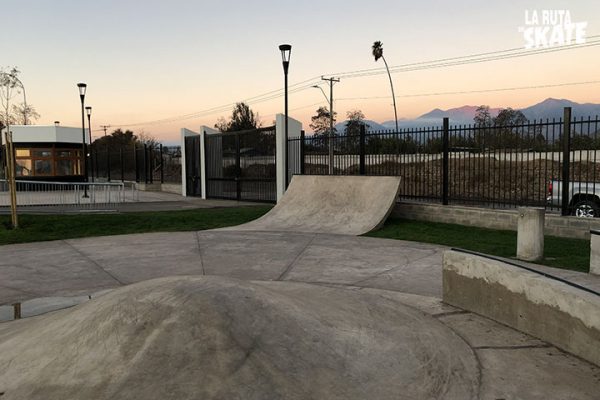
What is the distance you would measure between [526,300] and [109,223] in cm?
1201

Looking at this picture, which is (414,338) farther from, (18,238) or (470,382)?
(18,238)

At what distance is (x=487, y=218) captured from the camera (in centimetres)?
1213

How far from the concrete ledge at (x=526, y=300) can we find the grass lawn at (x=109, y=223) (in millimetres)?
8962

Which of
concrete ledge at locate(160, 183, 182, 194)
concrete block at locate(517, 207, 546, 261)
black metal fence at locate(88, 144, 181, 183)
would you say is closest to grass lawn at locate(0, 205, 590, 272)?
concrete block at locate(517, 207, 546, 261)

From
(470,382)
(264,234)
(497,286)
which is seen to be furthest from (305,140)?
(470,382)

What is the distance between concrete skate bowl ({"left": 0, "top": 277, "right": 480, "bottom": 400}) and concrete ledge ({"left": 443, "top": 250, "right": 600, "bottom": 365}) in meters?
0.76

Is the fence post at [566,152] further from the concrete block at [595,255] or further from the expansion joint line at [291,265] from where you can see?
the expansion joint line at [291,265]

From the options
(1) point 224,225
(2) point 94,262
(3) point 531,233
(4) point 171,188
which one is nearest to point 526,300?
(3) point 531,233

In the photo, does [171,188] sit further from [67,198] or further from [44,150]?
[44,150]

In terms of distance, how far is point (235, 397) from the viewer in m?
2.96

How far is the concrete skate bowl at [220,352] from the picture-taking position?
312 cm

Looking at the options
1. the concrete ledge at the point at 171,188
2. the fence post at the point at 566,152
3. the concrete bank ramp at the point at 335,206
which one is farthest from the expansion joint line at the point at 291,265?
the concrete ledge at the point at 171,188

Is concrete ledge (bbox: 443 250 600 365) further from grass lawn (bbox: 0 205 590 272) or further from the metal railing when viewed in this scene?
the metal railing

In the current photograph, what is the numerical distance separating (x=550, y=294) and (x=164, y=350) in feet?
11.2
